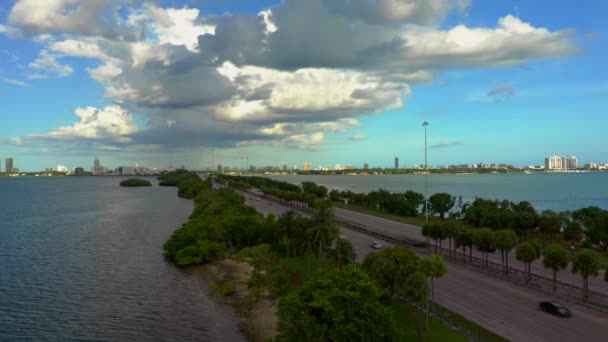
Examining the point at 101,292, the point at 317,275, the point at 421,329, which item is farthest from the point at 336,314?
the point at 101,292

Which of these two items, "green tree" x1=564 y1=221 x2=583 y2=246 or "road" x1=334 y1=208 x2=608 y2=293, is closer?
"road" x1=334 y1=208 x2=608 y2=293

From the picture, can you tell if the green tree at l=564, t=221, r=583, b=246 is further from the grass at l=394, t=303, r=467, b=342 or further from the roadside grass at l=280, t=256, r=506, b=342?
the grass at l=394, t=303, r=467, b=342

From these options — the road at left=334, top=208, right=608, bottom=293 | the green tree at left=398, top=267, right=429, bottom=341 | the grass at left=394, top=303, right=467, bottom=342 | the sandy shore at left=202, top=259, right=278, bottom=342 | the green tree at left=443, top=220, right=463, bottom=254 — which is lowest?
the sandy shore at left=202, top=259, right=278, bottom=342

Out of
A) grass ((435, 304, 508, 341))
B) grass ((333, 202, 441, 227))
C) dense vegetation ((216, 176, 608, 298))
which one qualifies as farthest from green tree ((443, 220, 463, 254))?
grass ((333, 202, 441, 227))

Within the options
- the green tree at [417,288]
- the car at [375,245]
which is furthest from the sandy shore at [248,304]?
the car at [375,245]

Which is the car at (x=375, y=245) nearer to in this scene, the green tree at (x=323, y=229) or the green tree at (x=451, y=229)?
the green tree at (x=451, y=229)

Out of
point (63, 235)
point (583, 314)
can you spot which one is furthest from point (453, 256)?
point (63, 235)
